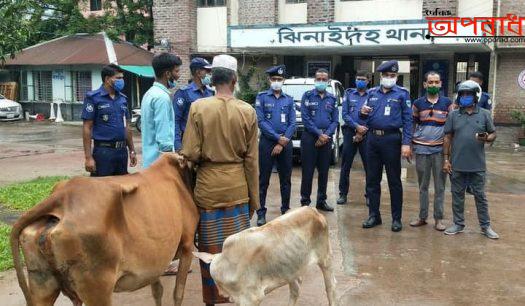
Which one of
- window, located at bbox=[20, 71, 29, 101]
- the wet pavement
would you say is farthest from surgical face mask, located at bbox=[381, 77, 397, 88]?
window, located at bbox=[20, 71, 29, 101]

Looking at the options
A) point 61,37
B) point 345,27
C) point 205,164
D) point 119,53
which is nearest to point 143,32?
point 119,53

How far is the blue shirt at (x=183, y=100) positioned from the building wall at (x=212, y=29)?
43.8 feet

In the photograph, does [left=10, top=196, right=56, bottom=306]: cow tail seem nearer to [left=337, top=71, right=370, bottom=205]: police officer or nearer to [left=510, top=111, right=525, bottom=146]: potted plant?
[left=337, top=71, right=370, bottom=205]: police officer

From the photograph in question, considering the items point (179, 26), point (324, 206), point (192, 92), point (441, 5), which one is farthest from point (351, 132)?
point (179, 26)

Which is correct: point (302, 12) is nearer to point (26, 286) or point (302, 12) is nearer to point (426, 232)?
point (426, 232)

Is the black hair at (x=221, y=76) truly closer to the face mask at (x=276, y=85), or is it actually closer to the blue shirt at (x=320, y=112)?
the face mask at (x=276, y=85)

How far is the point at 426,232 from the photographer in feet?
21.2

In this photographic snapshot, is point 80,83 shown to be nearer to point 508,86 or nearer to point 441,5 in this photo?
point 441,5

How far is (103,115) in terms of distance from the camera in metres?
5.54

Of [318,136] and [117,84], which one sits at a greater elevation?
[117,84]

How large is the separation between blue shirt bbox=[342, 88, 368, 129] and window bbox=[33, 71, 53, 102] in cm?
1830

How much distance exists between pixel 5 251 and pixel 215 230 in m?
2.85

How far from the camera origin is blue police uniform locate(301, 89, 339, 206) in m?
7.27
